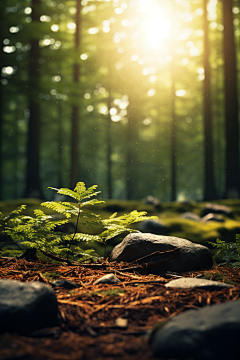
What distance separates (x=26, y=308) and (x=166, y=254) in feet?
7.17

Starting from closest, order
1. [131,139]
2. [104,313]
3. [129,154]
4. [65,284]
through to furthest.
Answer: [104,313] → [65,284] → [131,139] → [129,154]

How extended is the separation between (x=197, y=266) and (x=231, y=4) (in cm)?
1317

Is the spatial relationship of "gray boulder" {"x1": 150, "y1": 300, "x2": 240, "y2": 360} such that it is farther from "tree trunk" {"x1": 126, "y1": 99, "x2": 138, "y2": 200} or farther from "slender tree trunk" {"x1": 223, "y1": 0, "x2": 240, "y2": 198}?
"tree trunk" {"x1": 126, "y1": 99, "x2": 138, "y2": 200}

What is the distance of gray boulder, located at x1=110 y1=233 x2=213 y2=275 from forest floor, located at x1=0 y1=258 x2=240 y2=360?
239 mm

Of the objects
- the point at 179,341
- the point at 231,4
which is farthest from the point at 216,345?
the point at 231,4

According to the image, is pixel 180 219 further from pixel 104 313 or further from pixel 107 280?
pixel 104 313

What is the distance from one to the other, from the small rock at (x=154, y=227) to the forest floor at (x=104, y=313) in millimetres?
4279

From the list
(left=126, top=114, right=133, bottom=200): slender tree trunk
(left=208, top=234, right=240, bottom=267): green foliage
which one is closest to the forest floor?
(left=208, top=234, right=240, bottom=267): green foliage

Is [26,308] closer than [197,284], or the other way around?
[26,308]

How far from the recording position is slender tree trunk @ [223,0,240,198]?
11.4 m

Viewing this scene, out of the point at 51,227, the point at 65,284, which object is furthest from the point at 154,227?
the point at 65,284

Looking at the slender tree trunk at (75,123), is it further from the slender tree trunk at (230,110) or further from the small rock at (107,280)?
the small rock at (107,280)

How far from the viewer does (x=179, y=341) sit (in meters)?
1.55

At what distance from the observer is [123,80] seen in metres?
18.6
